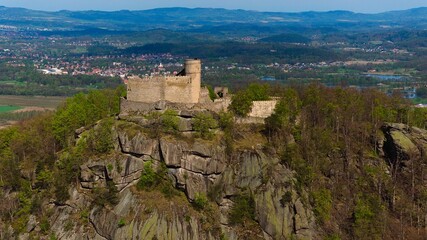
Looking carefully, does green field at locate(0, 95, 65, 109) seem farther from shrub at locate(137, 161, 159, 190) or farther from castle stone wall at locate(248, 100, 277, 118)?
A: shrub at locate(137, 161, 159, 190)

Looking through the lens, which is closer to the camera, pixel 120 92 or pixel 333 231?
pixel 333 231

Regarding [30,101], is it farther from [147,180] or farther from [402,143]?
[402,143]

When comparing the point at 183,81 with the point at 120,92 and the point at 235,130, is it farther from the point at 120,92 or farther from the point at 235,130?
the point at 120,92

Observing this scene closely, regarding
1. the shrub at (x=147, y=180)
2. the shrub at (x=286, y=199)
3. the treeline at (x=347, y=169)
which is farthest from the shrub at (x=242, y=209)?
the shrub at (x=147, y=180)

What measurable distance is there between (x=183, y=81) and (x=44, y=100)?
127 m

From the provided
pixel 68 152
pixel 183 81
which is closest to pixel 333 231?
pixel 183 81

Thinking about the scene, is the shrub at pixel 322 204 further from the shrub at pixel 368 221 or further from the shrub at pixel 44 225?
the shrub at pixel 44 225

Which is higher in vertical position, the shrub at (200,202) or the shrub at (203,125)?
the shrub at (203,125)

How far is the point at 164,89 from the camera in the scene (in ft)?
195

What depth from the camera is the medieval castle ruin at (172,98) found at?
59500 mm

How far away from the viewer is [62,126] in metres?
62.1

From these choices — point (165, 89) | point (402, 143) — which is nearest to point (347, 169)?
point (402, 143)

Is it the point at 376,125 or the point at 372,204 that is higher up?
the point at 376,125

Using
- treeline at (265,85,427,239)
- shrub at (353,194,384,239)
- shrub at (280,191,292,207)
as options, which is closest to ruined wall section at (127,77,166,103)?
treeline at (265,85,427,239)
